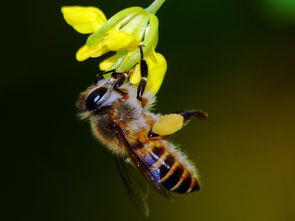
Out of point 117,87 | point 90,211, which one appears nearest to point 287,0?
point 117,87

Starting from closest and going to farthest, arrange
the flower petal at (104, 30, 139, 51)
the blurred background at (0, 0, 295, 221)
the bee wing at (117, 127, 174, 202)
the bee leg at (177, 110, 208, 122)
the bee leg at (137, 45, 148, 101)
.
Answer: the flower petal at (104, 30, 139, 51)
the bee leg at (137, 45, 148, 101)
the bee wing at (117, 127, 174, 202)
the bee leg at (177, 110, 208, 122)
the blurred background at (0, 0, 295, 221)

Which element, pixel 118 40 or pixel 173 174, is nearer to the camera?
pixel 118 40

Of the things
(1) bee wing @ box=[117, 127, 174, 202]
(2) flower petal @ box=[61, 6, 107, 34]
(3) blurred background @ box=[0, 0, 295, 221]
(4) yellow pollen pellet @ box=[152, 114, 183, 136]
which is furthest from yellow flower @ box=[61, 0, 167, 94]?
(3) blurred background @ box=[0, 0, 295, 221]

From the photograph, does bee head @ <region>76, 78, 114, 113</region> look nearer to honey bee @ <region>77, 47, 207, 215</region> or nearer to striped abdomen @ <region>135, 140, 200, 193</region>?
honey bee @ <region>77, 47, 207, 215</region>

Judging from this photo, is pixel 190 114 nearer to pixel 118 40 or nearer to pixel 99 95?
pixel 99 95

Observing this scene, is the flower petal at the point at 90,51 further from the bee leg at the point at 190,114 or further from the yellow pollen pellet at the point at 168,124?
the bee leg at the point at 190,114

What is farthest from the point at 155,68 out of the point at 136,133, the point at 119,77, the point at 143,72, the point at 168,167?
the point at 168,167

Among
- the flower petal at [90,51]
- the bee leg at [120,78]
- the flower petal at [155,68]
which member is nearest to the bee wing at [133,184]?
the bee leg at [120,78]
